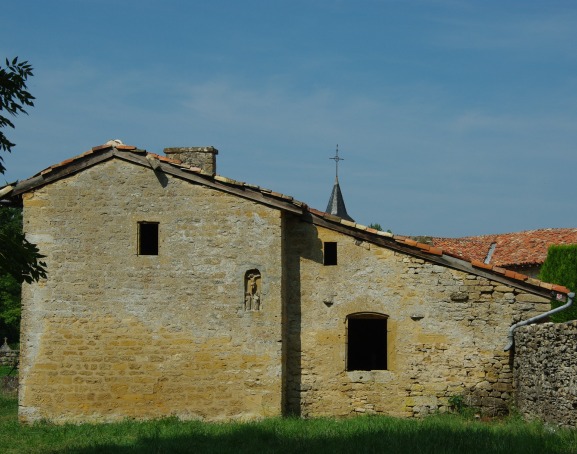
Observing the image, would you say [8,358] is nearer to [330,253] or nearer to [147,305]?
[147,305]

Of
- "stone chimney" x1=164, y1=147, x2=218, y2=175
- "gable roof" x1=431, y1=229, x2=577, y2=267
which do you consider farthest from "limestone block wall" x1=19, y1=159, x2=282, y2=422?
"gable roof" x1=431, y1=229, x2=577, y2=267

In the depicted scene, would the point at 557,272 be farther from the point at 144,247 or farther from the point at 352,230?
the point at 144,247

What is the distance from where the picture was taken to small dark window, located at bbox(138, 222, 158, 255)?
17.4 metres

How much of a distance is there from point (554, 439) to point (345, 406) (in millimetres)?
5814

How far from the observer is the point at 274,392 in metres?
16.6

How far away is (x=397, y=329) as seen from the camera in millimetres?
17078

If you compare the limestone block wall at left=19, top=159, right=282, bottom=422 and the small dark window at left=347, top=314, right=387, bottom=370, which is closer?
the limestone block wall at left=19, top=159, right=282, bottom=422

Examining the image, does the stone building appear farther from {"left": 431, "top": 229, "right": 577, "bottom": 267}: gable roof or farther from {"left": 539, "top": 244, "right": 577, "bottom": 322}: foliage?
{"left": 431, "top": 229, "right": 577, "bottom": 267}: gable roof

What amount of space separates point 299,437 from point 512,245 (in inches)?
848

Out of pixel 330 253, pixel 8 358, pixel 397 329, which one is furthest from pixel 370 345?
pixel 8 358

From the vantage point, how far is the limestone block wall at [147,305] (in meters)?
16.7

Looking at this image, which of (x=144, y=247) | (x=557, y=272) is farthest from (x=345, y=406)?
(x=557, y=272)

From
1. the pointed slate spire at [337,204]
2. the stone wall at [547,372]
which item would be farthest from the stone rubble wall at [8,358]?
the stone wall at [547,372]

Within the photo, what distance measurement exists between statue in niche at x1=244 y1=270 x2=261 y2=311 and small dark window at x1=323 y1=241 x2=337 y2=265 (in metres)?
1.50
